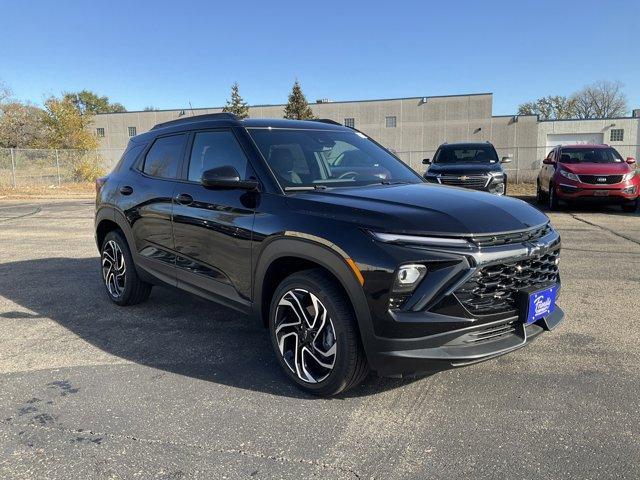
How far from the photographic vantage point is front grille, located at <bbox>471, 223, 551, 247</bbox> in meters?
2.88

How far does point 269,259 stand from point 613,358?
2719mm

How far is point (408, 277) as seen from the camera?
9.24ft

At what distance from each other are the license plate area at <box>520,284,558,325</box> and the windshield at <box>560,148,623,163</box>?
39.9ft

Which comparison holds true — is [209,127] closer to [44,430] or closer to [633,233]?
[44,430]

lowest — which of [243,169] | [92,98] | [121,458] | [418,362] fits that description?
[121,458]

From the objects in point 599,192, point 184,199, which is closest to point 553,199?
point 599,192

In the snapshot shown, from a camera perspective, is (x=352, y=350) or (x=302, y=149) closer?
(x=352, y=350)

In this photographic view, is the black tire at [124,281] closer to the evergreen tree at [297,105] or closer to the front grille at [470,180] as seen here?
the front grille at [470,180]

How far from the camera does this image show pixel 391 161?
182 inches

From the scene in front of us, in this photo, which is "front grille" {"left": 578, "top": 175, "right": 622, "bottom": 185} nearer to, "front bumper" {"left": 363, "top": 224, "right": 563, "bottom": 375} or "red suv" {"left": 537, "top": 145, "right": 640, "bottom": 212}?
"red suv" {"left": 537, "top": 145, "right": 640, "bottom": 212}

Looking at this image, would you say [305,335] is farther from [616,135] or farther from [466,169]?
[616,135]

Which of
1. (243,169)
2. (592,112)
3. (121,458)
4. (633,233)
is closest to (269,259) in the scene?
(243,169)

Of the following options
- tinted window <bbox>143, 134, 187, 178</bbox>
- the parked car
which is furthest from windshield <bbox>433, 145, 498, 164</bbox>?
tinted window <bbox>143, 134, 187, 178</bbox>

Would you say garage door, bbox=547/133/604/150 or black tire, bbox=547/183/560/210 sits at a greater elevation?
garage door, bbox=547/133/604/150
